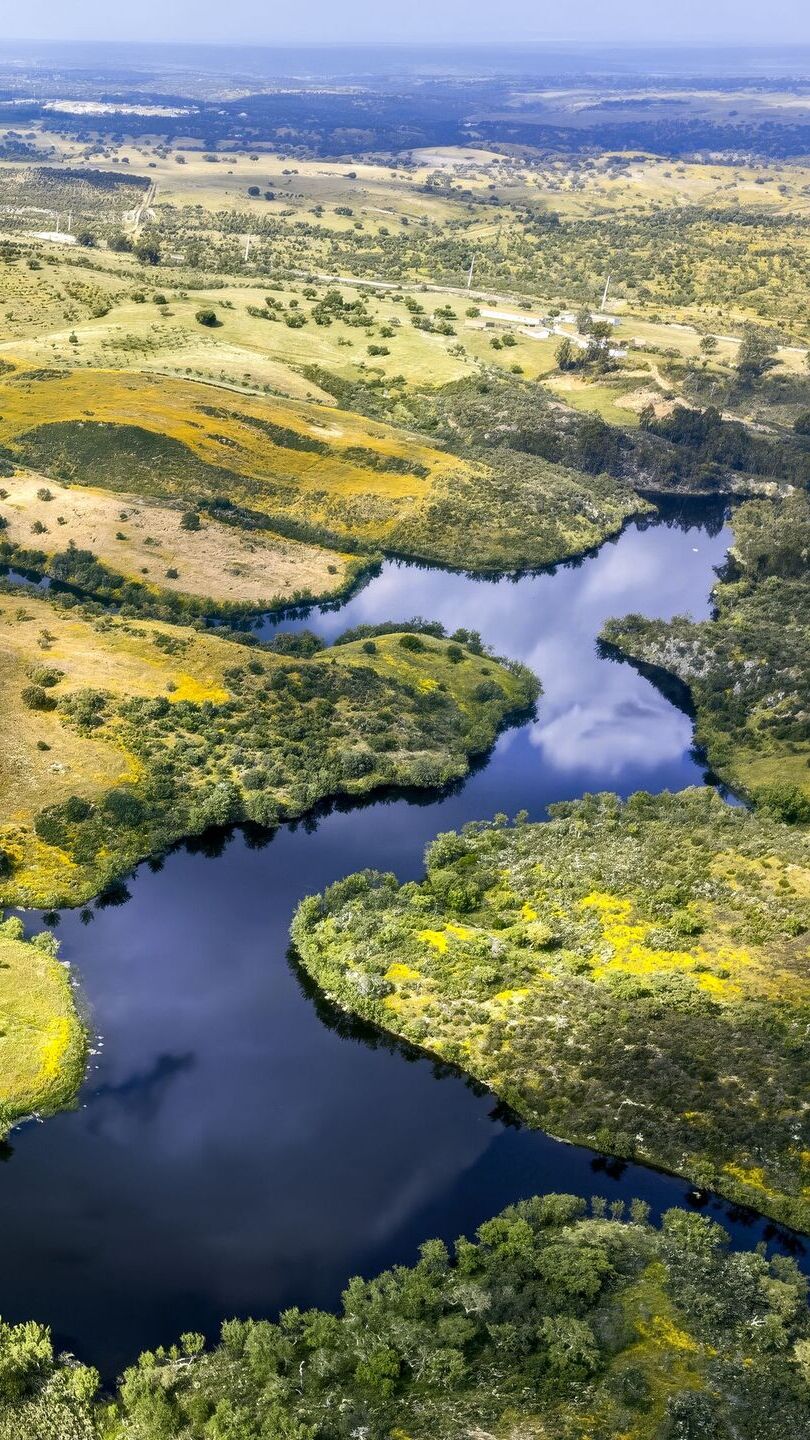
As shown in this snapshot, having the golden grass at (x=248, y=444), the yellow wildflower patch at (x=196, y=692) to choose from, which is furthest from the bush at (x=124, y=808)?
the golden grass at (x=248, y=444)

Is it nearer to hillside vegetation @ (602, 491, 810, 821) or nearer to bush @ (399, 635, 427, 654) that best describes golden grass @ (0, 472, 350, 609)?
bush @ (399, 635, 427, 654)

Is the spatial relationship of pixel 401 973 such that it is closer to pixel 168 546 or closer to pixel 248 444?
pixel 168 546

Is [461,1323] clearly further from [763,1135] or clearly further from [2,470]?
[2,470]

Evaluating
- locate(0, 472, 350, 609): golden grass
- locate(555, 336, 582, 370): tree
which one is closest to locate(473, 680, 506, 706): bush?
locate(0, 472, 350, 609): golden grass

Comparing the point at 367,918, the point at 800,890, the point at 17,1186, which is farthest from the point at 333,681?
the point at 17,1186

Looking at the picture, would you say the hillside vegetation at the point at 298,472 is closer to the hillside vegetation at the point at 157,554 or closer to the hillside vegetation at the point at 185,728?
the hillside vegetation at the point at 157,554

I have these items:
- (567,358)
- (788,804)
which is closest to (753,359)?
(567,358)
